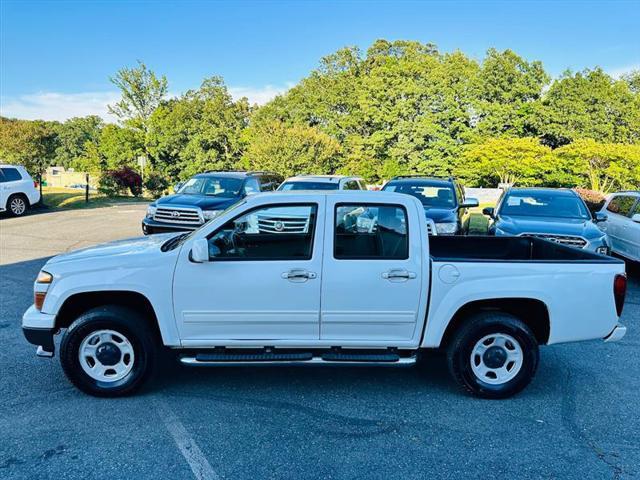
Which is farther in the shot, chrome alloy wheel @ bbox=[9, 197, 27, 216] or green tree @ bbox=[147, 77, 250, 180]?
green tree @ bbox=[147, 77, 250, 180]

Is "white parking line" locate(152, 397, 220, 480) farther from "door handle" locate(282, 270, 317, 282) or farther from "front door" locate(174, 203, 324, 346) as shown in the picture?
"door handle" locate(282, 270, 317, 282)

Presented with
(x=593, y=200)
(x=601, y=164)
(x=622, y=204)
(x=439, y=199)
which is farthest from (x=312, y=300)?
(x=601, y=164)

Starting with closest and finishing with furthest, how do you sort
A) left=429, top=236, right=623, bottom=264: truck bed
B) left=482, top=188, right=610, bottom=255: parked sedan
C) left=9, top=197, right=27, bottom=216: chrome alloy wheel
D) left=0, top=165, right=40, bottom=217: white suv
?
left=429, top=236, right=623, bottom=264: truck bed < left=482, top=188, right=610, bottom=255: parked sedan < left=0, top=165, right=40, bottom=217: white suv < left=9, top=197, right=27, bottom=216: chrome alloy wheel

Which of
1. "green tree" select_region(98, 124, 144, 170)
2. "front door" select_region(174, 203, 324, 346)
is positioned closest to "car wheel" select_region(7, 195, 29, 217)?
"front door" select_region(174, 203, 324, 346)

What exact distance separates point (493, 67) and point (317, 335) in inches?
1543

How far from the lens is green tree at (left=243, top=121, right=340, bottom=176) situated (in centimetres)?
3341

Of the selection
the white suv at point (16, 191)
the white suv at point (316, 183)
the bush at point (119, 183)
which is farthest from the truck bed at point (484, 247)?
the bush at point (119, 183)

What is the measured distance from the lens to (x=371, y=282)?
391 centimetres

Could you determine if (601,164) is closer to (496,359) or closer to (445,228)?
(445,228)

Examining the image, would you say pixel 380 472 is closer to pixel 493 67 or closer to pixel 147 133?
pixel 493 67

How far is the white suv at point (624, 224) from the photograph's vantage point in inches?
339

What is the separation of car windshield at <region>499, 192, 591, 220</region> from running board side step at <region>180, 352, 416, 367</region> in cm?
655

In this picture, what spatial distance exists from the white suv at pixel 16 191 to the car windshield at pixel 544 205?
50.5 ft

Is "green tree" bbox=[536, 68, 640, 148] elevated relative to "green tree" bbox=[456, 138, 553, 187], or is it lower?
elevated
